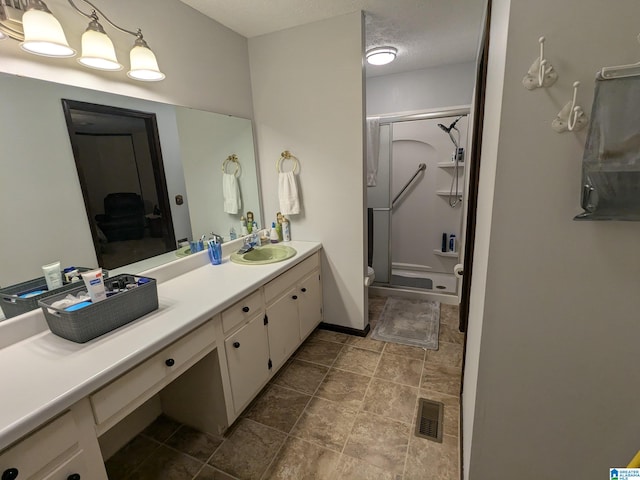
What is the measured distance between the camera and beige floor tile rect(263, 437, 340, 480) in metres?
1.41

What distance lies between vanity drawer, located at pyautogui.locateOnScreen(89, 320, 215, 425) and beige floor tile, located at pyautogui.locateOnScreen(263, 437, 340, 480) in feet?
2.31

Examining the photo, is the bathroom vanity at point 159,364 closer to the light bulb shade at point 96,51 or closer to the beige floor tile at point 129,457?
the beige floor tile at point 129,457

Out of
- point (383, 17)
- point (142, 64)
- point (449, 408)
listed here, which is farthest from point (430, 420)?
point (383, 17)

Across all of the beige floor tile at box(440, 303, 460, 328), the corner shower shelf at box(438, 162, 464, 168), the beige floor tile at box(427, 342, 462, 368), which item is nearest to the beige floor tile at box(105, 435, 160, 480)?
the beige floor tile at box(427, 342, 462, 368)

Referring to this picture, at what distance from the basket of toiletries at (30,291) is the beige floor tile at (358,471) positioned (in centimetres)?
154

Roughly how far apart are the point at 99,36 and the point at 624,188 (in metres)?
1.99

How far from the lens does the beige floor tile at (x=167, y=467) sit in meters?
1.43

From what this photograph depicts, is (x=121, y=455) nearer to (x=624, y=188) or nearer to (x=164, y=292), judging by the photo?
(x=164, y=292)

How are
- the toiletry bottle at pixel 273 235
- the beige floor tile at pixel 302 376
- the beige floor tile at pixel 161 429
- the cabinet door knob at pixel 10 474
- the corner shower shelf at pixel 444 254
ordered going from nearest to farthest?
1. the cabinet door knob at pixel 10 474
2. the beige floor tile at pixel 161 429
3. the beige floor tile at pixel 302 376
4. the toiletry bottle at pixel 273 235
5. the corner shower shelf at pixel 444 254

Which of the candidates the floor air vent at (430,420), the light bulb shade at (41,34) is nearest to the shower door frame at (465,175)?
the floor air vent at (430,420)

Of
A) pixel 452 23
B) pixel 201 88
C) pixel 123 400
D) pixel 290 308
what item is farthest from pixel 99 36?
pixel 452 23

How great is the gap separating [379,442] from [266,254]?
1.48 m

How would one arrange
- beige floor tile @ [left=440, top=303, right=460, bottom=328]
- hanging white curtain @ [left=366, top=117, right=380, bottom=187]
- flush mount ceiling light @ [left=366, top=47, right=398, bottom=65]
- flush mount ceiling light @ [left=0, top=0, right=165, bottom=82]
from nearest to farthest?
flush mount ceiling light @ [left=0, top=0, right=165, bottom=82], flush mount ceiling light @ [left=366, top=47, right=398, bottom=65], beige floor tile @ [left=440, top=303, right=460, bottom=328], hanging white curtain @ [left=366, top=117, right=380, bottom=187]

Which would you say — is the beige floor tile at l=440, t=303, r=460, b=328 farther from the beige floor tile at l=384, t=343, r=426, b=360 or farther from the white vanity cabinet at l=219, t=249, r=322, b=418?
the white vanity cabinet at l=219, t=249, r=322, b=418
